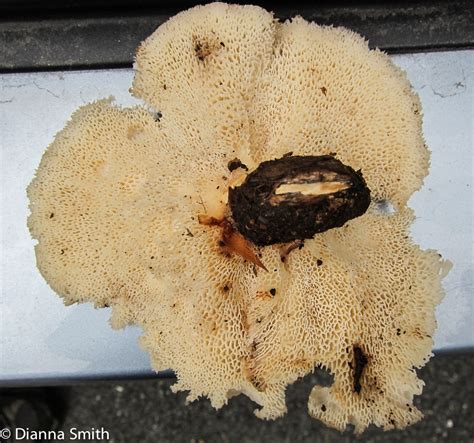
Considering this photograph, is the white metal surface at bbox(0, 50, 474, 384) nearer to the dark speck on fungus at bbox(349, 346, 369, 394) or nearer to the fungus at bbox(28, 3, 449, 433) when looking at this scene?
the fungus at bbox(28, 3, 449, 433)

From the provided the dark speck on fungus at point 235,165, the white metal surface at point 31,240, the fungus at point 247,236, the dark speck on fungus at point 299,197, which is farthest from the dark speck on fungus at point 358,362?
the white metal surface at point 31,240

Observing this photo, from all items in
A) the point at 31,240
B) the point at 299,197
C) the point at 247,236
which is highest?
the point at 299,197

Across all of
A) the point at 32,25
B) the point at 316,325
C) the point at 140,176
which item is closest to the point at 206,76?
the point at 140,176

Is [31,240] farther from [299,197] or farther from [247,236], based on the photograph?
[299,197]

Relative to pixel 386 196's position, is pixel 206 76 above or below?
above

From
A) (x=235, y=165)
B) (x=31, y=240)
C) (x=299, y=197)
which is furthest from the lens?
(x=31, y=240)

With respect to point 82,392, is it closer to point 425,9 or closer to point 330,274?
point 330,274

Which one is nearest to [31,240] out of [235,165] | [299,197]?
[235,165]

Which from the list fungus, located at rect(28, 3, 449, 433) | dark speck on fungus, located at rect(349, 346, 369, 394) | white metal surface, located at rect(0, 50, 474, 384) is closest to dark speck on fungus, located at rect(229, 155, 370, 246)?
fungus, located at rect(28, 3, 449, 433)
